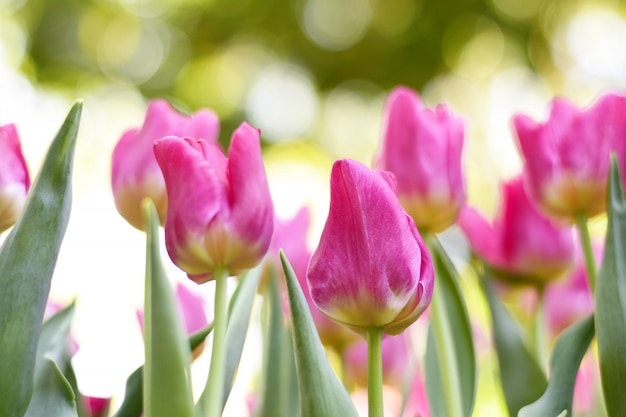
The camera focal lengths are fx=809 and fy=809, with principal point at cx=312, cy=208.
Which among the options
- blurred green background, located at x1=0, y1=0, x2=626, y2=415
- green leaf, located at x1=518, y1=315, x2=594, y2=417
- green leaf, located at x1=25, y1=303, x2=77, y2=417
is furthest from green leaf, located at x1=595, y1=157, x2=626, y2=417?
blurred green background, located at x1=0, y1=0, x2=626, y2=415

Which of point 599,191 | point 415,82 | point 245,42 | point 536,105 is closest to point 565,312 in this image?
point 599,191

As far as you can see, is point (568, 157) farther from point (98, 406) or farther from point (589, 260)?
point (98, 406)

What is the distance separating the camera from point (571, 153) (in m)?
0.47

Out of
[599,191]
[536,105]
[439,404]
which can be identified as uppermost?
[536,105]

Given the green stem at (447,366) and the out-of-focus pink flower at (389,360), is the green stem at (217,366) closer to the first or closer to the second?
the green stem at (447,366)

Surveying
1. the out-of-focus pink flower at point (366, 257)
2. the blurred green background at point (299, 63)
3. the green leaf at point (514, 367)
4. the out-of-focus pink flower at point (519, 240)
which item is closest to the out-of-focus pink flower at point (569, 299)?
the out-of-focus pink flower at point (519, 240)

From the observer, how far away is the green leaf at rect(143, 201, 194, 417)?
0.93ft

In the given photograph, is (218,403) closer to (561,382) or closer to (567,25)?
(561,382)

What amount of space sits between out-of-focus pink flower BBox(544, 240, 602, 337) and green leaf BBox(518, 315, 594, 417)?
228 millimetres

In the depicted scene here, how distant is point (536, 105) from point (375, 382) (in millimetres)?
4003

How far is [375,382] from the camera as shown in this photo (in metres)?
0.32

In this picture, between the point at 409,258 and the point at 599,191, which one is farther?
the point at 599,191

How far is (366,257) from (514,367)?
14 centimetres

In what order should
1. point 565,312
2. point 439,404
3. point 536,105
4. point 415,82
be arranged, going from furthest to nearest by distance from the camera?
point 415,82, point 536,105, point 565,312, point 439,404
